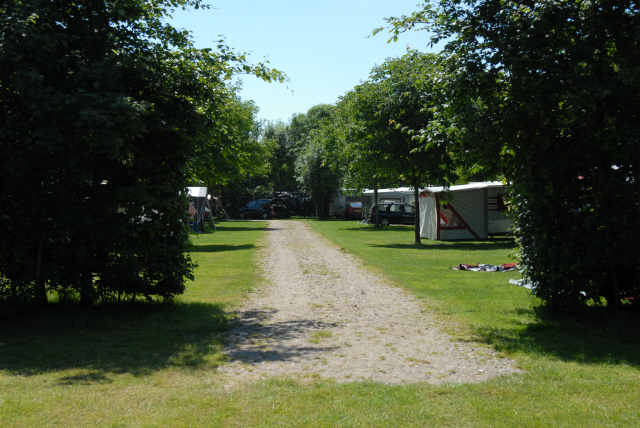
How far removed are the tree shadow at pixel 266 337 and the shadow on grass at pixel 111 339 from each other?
237 mm

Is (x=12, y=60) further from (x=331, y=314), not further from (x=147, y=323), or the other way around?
(x=331, y=314)

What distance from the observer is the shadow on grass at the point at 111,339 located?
600 cm

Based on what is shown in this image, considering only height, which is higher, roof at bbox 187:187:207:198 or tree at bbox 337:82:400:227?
tree at bbox 337:82:400:227

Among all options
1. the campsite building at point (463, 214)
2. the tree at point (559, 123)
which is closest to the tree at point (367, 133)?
the campsite building at point (463, 214)

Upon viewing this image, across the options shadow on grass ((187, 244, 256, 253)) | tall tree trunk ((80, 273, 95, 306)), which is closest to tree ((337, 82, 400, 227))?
shadow on grass ((187, 244, 256, 253))

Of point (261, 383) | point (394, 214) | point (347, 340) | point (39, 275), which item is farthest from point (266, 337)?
point (394, 214)

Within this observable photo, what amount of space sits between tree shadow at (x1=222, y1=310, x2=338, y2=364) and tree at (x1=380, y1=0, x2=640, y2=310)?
10.9 feet

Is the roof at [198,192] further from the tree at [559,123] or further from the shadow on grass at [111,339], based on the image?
the tree at [559,123]

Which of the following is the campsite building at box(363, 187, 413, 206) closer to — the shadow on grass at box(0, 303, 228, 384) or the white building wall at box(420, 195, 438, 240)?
the white building wall at box(420, 195, 438, 240)

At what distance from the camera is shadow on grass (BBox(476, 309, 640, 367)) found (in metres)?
6.41

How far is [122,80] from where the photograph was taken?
8.17 metres

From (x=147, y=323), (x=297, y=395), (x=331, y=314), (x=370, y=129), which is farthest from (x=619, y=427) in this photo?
(x=370, y=129)

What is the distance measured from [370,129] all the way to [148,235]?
1446cm

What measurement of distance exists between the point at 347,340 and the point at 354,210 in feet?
151
